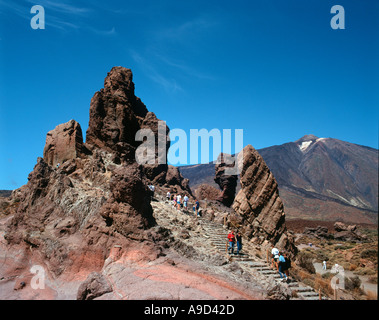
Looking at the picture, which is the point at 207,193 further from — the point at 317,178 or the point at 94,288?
the point at 317,178

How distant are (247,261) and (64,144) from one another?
15584mm

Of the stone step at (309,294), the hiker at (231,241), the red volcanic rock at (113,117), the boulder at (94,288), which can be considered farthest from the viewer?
the red volcanic rock at (113,117)

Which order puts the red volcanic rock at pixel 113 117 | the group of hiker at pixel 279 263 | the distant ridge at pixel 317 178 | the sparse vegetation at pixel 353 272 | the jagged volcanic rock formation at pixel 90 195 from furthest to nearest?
the distant ridge at pixel 317 178 < the red volcanic rock at pixel 113 117 < the group of hiker at pixel 279 263 < the jagged volcanic rock formation at pixel 90 195 < the sparse vegetation at pixel 353 272

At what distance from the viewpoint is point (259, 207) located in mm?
20922

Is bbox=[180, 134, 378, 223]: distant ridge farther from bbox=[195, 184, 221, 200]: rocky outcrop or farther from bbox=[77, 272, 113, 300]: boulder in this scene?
bbox=[77, 272, 113, 300]: boulder

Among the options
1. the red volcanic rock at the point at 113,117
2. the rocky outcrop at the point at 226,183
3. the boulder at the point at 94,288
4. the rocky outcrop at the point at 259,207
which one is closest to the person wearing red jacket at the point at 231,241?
the rocky outcrop at the point at 259,207

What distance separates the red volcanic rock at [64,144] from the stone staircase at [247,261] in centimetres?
766

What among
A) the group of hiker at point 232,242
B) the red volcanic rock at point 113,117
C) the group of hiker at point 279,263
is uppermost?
the red volcanic rock at point 113,117

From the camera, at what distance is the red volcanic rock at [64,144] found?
21969mm

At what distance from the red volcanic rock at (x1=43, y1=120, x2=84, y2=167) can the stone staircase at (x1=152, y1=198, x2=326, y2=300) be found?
7658mm

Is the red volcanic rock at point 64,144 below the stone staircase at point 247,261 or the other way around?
the other way around

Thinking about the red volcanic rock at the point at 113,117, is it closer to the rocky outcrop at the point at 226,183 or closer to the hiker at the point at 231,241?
the hiker at the point at 231,241
